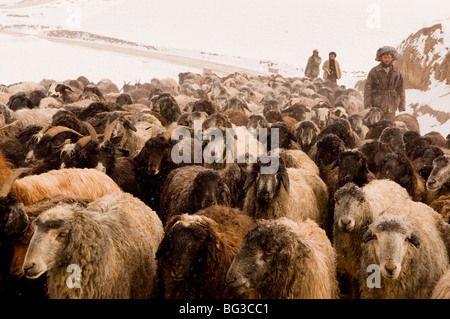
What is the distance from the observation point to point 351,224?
14.9 feet

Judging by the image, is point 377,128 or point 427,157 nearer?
point 427,157

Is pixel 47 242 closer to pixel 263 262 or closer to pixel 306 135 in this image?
pixel 263 262

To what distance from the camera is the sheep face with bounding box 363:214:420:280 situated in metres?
3.62

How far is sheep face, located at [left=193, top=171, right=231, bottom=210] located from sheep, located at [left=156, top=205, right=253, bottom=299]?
1.00 m

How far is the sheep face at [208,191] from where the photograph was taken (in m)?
4.91

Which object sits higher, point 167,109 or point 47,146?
point 167,109

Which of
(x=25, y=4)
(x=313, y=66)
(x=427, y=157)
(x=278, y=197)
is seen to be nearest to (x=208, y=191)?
(x=278, y=197)

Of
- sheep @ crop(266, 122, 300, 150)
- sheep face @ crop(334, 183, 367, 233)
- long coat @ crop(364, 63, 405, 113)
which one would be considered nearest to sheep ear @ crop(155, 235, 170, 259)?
sheep face @ crop(334, 183, 367, 233)

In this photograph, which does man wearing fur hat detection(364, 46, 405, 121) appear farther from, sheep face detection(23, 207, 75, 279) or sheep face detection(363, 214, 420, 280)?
sheep face detection(23, 207, 75, 279)

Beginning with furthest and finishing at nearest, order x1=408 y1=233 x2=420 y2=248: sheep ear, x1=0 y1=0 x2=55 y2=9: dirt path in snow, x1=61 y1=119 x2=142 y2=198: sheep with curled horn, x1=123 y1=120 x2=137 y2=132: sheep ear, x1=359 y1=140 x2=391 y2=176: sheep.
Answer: x1=0 y1=0 x2=55 y2=9: dirt path in snow
x1=123 y1=120 x2=137 y2=132: sheep ear
x1=359 y1=140 x2=391 y2=176: sheep
x1=61 y1=119 x2=142 y2=198: sheep with curled horn
x1=408 y1=233 x2=420 y2=248: sheep ear

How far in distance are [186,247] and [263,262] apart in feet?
2.13
